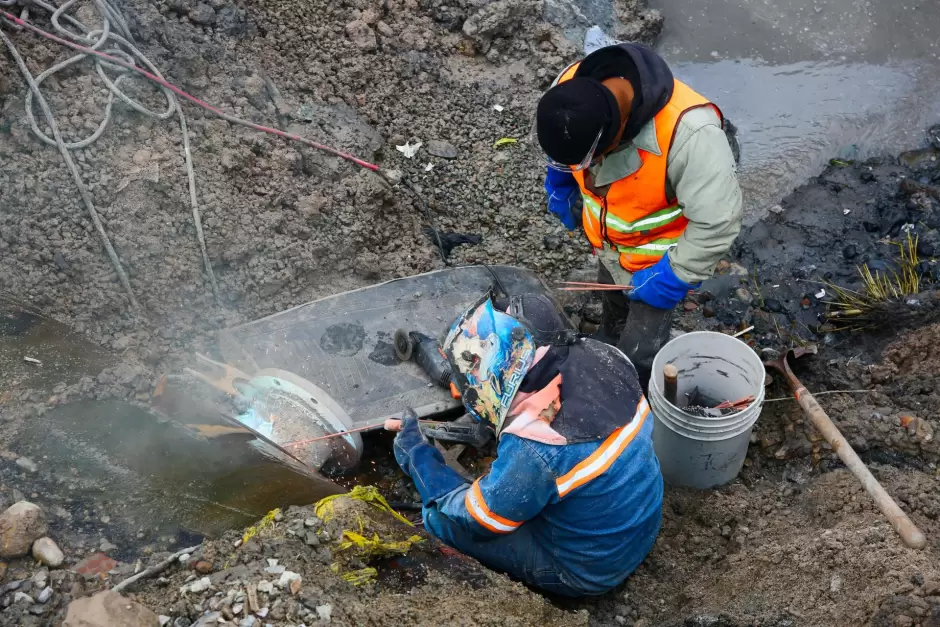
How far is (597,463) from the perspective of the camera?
2438 mm

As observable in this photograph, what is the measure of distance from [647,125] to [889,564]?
1.90 meters

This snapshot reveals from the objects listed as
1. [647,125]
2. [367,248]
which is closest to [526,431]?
[647,125]

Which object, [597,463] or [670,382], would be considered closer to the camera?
[597,463]

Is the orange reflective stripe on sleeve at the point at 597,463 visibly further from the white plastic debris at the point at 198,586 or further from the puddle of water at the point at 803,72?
the puddle of water at the point at 803,72

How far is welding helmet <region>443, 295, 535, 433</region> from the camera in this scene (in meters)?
2.38

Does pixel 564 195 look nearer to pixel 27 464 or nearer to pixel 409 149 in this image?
pixel 409 149

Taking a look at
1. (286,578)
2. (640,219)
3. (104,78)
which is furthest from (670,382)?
(104,78)

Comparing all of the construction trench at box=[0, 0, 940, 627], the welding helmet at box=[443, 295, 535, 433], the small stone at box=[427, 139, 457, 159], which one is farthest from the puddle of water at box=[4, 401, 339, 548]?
the small stone at box=[427, 139, 457, 159]

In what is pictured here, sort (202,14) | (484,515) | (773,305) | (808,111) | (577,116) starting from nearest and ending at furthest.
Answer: (484,515)
(577,116)
(202,14)
(773,305)
(808,111)

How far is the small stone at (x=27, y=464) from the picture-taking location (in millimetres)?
2799

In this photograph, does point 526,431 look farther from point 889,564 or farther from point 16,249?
point 16,249

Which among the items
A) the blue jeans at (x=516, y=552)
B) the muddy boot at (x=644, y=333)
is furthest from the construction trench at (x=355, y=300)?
the muddy boot at (x=644, y=333)

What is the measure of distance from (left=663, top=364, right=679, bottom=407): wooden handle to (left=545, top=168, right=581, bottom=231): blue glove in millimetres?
1086

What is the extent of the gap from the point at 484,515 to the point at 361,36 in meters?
3.87
